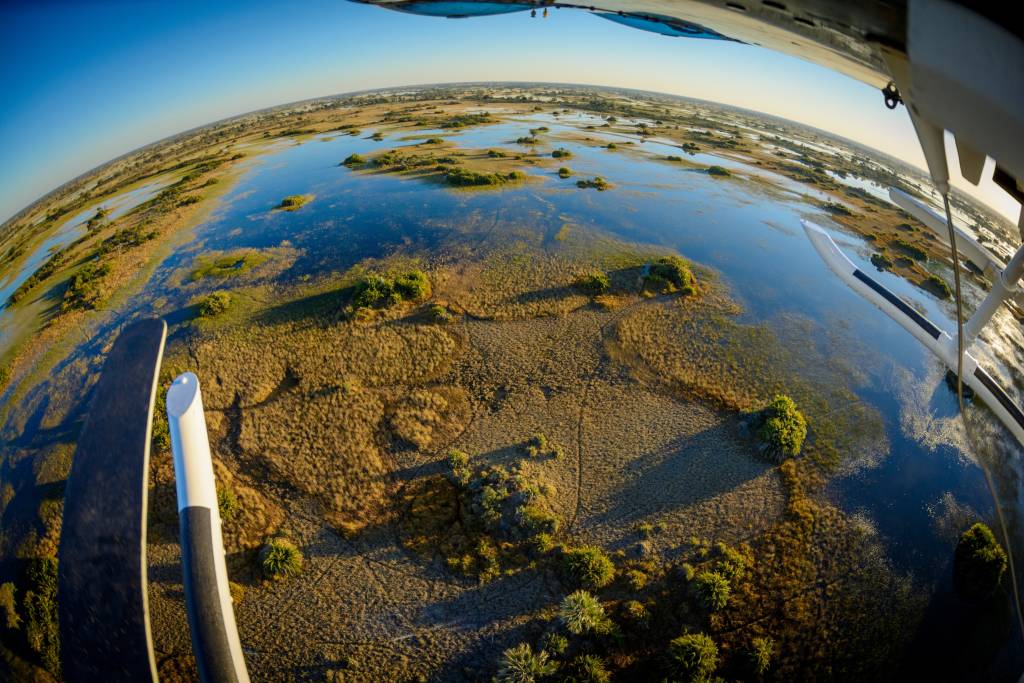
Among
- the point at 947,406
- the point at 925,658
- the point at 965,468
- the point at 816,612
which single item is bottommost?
the point at 925,658

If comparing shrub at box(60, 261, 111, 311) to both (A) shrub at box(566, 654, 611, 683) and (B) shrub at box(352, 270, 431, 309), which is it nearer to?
(B) shrub at box(352, 270, 431, 309)

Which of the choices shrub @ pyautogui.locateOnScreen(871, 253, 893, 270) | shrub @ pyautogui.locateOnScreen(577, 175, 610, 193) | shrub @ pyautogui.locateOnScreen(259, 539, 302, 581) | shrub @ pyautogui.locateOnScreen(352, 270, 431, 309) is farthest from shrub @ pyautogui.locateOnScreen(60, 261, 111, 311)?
shrub @ pyautogui.locateOnScreen(871, 253, 893, 270)

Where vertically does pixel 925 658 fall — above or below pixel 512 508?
below

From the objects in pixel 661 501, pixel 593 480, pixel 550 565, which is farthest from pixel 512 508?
pixel 661 501

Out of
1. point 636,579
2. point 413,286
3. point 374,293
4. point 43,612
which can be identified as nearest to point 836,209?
point 413,286

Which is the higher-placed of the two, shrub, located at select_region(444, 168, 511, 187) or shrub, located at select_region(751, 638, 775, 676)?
shrub, located at select_region(444, 168, 511, 187)

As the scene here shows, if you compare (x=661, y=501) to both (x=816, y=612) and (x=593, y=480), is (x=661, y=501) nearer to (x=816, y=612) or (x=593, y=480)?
(x=593, y=480)
